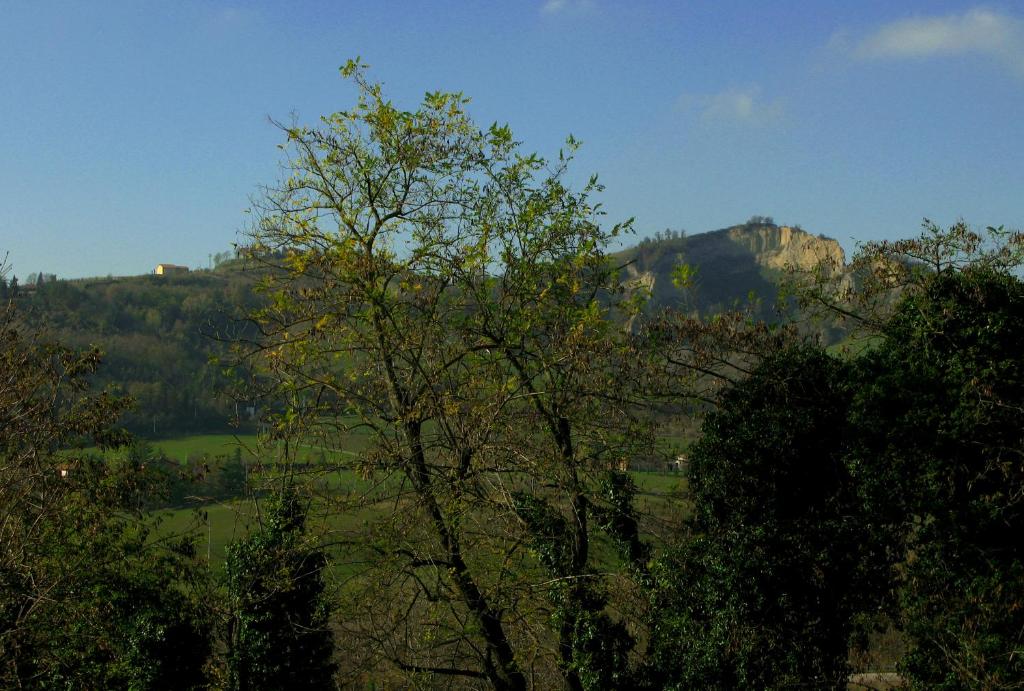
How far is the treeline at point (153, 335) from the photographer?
233ft

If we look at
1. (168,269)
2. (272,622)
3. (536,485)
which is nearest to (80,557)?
(272,622)

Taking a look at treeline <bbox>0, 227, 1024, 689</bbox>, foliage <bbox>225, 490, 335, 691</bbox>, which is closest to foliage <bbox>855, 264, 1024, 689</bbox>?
treeline <bbox>0, 227, 1024, 689</bbox>

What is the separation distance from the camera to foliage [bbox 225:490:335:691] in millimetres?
13938

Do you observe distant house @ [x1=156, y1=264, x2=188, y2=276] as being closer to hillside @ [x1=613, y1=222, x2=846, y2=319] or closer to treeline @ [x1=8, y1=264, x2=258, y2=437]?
treeline @ [x1=8, y1=264, x2=258, y2=437]

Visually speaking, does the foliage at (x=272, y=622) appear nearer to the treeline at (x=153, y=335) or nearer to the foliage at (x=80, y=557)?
the foliage at (x=80, y=557)

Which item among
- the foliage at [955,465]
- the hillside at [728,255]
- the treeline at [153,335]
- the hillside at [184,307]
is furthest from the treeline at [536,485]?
the hillside at [728,255]

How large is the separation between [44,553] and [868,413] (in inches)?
444

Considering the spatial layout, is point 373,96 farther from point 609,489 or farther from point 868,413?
point 868,413

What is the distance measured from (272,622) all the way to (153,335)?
8971cm

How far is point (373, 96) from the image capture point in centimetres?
1209

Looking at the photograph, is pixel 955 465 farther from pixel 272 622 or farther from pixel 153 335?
Answer: pixel 153 335

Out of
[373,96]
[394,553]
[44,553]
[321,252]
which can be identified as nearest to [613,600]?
[394,553]

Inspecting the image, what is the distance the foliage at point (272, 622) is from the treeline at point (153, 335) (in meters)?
43.3

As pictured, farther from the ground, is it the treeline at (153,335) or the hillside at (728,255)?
the hillside at (728,255)
